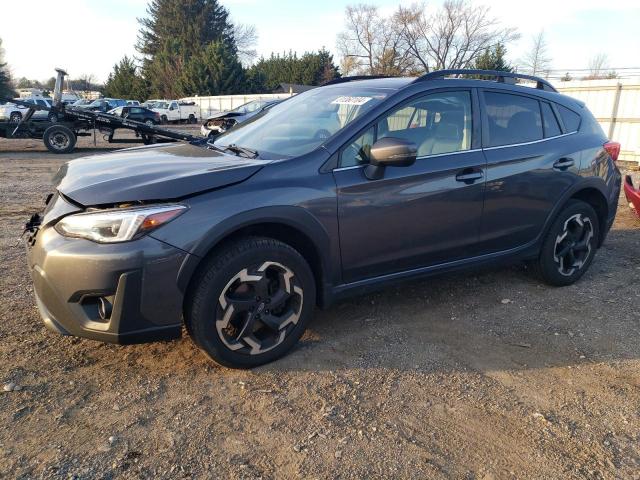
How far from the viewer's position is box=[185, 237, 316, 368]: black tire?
2771 millimetres

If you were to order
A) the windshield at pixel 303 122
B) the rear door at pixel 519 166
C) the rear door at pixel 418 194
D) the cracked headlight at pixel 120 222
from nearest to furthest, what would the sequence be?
the cracked headlight at pixel 120 222
the rear door at pixel 418 194
the windshield at pixel 303 122
the rear door at pixel 519 166

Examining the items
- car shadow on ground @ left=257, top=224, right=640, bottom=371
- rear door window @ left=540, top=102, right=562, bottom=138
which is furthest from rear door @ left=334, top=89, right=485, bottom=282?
rear door window @ left=540, top=102, right=562, bottom=138

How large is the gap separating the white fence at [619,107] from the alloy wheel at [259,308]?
13.9m

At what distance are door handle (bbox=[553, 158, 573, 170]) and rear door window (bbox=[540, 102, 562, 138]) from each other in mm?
229

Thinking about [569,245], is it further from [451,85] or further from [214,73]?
[214,73]

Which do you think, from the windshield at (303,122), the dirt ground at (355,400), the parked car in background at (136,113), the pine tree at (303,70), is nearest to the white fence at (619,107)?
the dirt ground at (355,400)

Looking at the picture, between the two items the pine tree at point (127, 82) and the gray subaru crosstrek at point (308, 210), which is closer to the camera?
the gray subaru crosstrek at point (308, 210)

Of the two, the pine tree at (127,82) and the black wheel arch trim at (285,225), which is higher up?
the pine tree at (127,82)

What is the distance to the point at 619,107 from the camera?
14.9 m

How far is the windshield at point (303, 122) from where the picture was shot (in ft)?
10.9

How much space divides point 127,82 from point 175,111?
2497cm

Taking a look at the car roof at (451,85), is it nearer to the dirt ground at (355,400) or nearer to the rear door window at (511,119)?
the rear door window at (511,119)

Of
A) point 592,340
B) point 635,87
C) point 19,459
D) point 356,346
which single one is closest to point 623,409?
point 592,340

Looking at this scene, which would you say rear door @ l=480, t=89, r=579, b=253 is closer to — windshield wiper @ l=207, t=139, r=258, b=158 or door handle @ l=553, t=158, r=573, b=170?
door handle @ l=553, t=158, r=573, b=170
